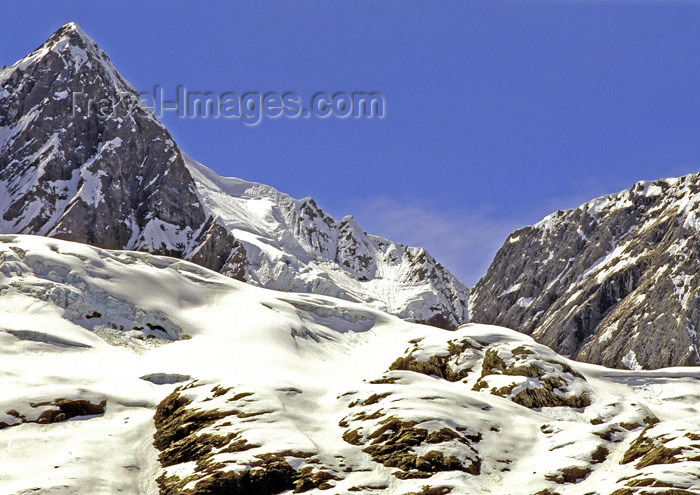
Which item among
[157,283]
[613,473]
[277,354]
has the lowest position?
[613,473]

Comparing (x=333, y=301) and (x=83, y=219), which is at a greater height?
(x=83, y=219)

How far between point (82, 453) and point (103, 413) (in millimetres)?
8264

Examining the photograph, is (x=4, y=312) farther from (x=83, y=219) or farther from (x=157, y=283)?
(x=83, y=219)

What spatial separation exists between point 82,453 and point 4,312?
Answer: 38.3 metres

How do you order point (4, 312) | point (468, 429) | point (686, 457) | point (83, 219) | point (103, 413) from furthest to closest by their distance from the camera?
1. point (83, 219)
2. point (4, 312)
3. point (103, 413)
4. point (468, 429)
5. point (686, 457)

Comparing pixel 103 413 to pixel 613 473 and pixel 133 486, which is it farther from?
pixel 613 473

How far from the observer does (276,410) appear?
5103 centimetres

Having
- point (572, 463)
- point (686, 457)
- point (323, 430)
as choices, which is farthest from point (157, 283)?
Result: point (686, 457)

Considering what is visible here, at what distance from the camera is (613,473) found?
43.7 m

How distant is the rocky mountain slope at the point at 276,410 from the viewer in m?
42.6

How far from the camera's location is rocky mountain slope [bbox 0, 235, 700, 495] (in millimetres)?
42625

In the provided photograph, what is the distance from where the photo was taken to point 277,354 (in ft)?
266

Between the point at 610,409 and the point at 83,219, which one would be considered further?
the point at 83,219

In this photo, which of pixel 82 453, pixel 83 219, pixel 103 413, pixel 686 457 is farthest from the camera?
pixel 83 219
